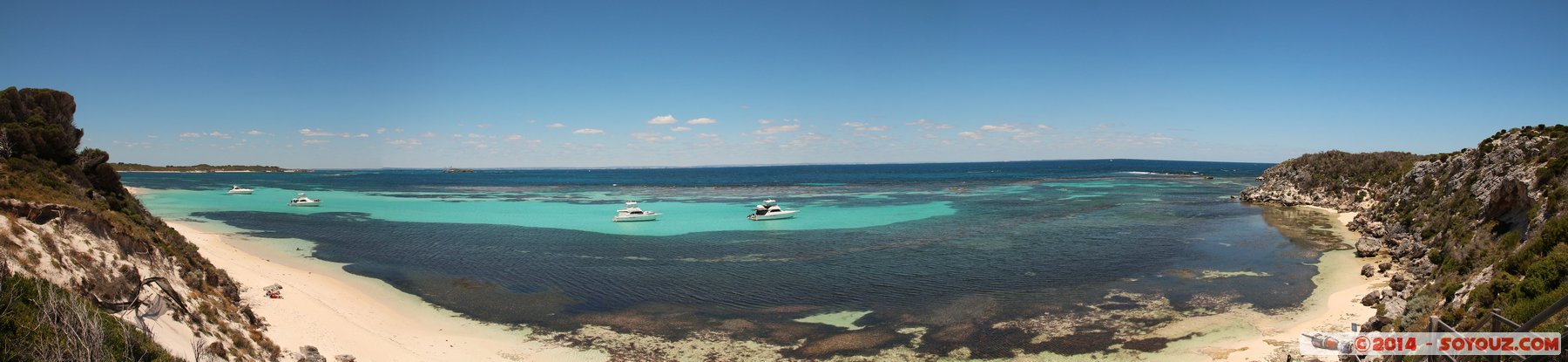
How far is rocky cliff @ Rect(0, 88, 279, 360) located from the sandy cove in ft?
2.79

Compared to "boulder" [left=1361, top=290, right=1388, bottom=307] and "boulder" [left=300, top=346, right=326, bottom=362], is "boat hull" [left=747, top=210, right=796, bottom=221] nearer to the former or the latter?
"boulder" [left=1361, top=290, right=1388, bottom=307]

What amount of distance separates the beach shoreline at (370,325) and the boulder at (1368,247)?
25.5 m

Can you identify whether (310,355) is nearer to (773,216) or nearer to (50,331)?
(50,331)

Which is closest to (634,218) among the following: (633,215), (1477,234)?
(633,215)

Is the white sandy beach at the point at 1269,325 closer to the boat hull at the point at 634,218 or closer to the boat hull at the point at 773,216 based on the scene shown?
the boat hull at the point at 773,216

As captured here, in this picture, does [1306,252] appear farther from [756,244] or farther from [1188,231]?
[756,244]

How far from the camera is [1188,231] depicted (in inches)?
1270

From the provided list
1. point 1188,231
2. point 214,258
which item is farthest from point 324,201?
point 1188,231

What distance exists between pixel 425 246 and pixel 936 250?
Result: 22.0m

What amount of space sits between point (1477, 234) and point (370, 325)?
82.7ft

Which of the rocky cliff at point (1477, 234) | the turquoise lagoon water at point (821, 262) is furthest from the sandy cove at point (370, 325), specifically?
the rocky cliff at point (1477, 234)

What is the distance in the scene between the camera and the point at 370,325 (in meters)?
14.4

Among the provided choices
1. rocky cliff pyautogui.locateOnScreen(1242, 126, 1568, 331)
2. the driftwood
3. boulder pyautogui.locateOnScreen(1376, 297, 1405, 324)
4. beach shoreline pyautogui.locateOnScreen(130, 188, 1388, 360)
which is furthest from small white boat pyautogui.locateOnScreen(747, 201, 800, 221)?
the driftwood

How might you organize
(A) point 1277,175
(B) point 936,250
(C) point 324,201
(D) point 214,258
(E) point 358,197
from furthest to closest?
(E) point 358,197 < (C) point 324,201 < (A) point 1277,175 < (B) point 936,250 < (D) point 214,258
